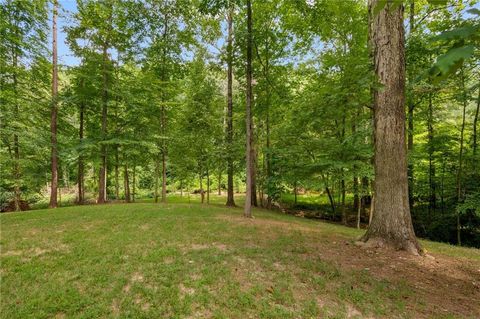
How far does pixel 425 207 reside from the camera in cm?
1305

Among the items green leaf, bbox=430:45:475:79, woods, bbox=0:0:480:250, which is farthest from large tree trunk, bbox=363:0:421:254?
green leaf, bbox=430:45:475:79

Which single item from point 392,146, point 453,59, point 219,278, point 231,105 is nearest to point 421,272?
point 392,146

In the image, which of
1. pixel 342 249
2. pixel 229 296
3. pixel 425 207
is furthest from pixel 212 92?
pixel 425 207

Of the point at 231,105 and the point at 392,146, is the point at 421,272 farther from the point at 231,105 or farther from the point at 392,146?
the point at 231,105

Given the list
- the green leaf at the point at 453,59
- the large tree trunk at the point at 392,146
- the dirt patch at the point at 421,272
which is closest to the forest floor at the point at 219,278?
the dirt patch at the point at 421,272

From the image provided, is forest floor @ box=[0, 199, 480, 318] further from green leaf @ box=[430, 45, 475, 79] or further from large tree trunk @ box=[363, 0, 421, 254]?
green leaf @ box=[430, 45, 475, 79]

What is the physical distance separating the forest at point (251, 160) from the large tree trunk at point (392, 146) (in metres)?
0.03

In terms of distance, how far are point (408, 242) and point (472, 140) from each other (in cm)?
860

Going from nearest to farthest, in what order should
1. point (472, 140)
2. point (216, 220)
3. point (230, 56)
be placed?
1. point (216, 220)
2. point (230, 56)
3. point (472, 140)

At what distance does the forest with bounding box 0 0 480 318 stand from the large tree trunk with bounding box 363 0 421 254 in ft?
0.08

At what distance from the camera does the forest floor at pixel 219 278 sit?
10.2ft

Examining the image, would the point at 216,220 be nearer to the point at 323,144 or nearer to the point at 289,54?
the point at 323,144

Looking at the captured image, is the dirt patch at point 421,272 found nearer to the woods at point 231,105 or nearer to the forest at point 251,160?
the forest at point 251,160

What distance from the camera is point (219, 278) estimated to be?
147 inches
